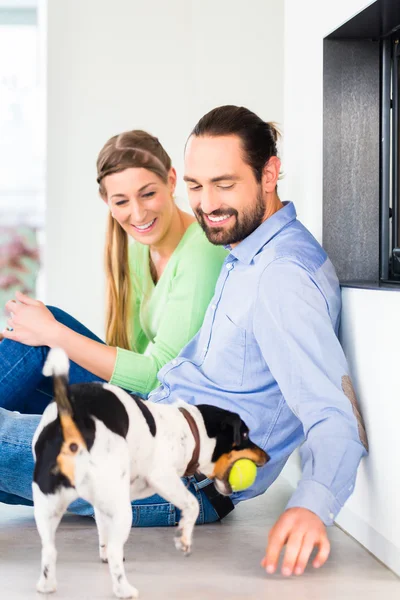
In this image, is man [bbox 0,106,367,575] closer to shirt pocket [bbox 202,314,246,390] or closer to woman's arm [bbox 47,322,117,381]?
shirt pocket [bbox 202,314,246,390]

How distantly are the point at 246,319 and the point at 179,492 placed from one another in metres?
0.49

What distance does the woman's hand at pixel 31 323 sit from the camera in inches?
77.2

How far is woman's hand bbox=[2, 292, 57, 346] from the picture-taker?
6.44ft

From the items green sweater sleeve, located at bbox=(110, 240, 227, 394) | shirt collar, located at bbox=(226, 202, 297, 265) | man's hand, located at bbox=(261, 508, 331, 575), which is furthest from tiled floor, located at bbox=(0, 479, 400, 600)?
shirt collar, located at bbox=(226, 202, 297, 265)

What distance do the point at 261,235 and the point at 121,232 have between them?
64 cm

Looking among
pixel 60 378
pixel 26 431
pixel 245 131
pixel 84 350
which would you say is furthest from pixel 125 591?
pixel 245 131

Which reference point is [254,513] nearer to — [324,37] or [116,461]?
[116,461]

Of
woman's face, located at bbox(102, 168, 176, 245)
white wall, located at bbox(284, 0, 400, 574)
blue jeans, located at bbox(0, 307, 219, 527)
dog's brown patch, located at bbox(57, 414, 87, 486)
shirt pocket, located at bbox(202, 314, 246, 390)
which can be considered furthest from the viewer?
woman's face, located at bbox(102, 168, 176, 245)

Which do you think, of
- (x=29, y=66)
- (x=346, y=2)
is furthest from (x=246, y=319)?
(x=29, y=66)

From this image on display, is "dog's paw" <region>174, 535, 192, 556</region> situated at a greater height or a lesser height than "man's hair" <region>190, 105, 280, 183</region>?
lesser

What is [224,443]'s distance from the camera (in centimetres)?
143

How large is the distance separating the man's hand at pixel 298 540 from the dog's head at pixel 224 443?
0.34 ft

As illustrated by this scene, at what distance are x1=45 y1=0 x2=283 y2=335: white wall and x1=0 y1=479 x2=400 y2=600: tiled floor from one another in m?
1.61

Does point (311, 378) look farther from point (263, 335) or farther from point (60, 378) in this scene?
point (60, 378)
